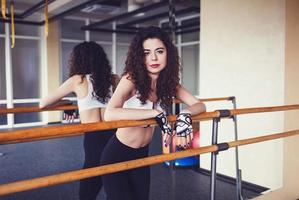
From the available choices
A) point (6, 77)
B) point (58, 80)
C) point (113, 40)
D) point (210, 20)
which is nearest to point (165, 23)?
point (113, 40)

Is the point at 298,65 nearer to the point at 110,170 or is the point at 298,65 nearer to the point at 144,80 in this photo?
the point at 144,80

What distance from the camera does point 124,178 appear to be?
1.81 metres

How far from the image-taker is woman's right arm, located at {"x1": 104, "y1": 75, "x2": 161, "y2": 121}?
1511 millimetres

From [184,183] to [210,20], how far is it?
206 cm

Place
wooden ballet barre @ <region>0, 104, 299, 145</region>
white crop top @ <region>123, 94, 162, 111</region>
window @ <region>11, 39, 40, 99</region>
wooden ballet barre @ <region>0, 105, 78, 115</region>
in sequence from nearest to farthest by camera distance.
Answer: wooden ballet barre @ <region>0, 104, 299, 145</region>
white crop top @ <region>123, 94, 162, 111</region>
wooden ballet barre @ <region>0, 105, 78, 115</region>
window @ <region>11, 39, 40, 99</region>

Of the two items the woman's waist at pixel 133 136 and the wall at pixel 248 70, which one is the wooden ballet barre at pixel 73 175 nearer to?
the woman's waist at pixel 133 136

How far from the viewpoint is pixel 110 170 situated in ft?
4.42

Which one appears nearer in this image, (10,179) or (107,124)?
(107,124)

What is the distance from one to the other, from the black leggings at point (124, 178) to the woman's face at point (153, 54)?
47cm

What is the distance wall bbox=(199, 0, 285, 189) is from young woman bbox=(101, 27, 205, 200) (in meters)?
1.79

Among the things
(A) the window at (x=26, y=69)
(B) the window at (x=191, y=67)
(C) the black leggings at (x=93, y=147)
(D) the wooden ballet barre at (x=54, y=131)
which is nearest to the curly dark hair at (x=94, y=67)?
(C) the black leggings at (x=93, y=147)

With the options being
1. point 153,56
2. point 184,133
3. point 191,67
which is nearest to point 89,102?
point 153,56

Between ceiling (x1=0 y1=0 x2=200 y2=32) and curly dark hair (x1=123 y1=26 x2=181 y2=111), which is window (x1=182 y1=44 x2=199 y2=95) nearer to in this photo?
ceiling (x1=0 y1=0 x2=200 y2=32)

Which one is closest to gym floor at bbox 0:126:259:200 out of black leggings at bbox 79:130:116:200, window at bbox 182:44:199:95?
black leggings at bbox 79:130:116:200
